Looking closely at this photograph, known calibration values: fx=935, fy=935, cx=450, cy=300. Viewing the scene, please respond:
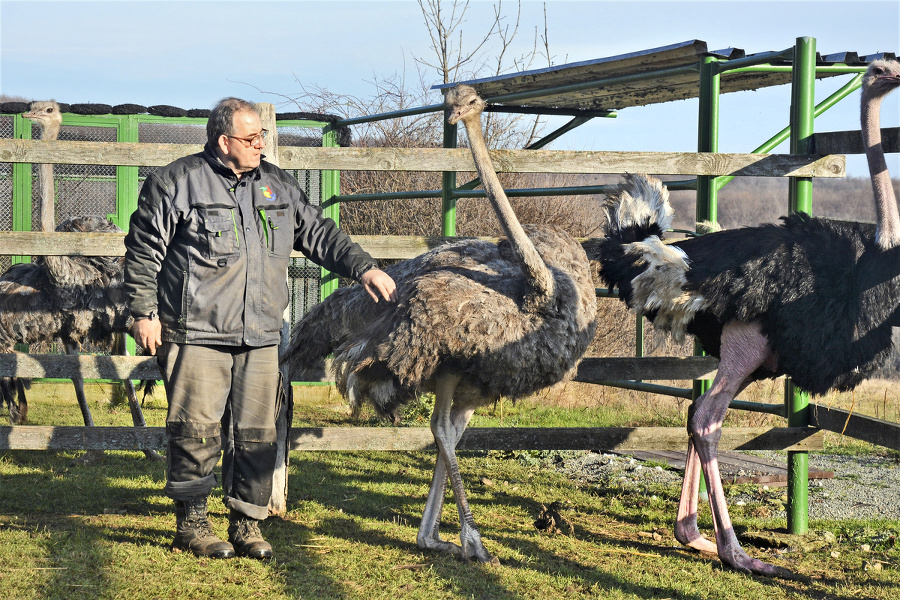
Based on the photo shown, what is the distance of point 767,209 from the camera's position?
43.7 metres

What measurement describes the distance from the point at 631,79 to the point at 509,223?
184 centimetres

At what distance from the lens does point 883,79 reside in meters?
4.33

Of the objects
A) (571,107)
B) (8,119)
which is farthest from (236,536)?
(8,119)

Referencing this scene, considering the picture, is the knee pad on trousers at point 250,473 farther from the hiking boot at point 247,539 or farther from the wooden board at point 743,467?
the wooden board at point 743,467

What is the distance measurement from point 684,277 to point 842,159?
1165 mm

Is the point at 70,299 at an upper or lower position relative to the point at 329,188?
lower

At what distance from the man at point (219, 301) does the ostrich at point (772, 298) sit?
1.27m

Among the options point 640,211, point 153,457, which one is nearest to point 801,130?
point 640,211

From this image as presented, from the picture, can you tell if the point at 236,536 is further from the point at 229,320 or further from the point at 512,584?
the point at 512,584

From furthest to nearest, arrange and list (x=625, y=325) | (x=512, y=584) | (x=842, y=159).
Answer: (x=625, y=325)
(x=842, y=159)
(x=512, y=584)

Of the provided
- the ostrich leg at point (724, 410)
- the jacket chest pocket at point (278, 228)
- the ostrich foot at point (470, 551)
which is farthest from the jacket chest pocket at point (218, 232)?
the ostrich leg at point (724, 410)

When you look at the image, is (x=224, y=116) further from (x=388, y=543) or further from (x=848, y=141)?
(x=848, y=141)

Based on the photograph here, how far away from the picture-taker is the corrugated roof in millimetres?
4965

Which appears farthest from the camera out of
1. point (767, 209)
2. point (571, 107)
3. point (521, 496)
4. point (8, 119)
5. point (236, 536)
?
point (767, 209)
